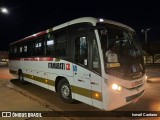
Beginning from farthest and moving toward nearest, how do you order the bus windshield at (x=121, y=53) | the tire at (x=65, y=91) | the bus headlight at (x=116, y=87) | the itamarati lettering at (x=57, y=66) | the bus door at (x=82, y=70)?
the itamarati lettering at (x=57, y=66), the tire at (x=65, y=91), the bus door at (x=82, y=70), the bus windshield at (x=121, y=53), the bus headlight at (x=116, y=87)

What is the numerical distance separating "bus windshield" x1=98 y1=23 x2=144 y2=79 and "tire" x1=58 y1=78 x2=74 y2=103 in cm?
245

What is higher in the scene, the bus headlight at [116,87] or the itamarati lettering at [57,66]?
the itamarati lettering at [57,66]

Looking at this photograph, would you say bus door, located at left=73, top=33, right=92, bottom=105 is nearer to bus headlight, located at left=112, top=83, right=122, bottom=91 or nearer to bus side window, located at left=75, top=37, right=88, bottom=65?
bus side window, located at left=75, top=37, right=88, bottom=65

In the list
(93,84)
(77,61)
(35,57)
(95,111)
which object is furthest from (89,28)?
(35,57)

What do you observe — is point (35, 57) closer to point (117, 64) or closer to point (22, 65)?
point (22, 65)

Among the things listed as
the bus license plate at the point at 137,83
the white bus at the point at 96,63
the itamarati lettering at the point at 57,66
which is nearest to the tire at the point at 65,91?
the white bus at the point at 96,63

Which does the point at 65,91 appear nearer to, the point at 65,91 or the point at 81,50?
the point at 65,91

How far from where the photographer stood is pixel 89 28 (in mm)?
5918

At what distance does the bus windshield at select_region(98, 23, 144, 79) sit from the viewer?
5.55 meters

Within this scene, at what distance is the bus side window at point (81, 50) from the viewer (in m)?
6.09

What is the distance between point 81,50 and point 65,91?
213cm

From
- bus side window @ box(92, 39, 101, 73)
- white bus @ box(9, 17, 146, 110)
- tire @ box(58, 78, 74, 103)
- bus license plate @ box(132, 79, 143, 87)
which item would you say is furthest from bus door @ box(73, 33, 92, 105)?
bus license plate @ box(132, 79, 143, 87)

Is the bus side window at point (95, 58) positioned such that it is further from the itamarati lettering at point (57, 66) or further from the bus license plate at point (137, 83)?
the itamarati lettering at point (57, 66)

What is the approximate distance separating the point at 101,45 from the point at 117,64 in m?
0.76
